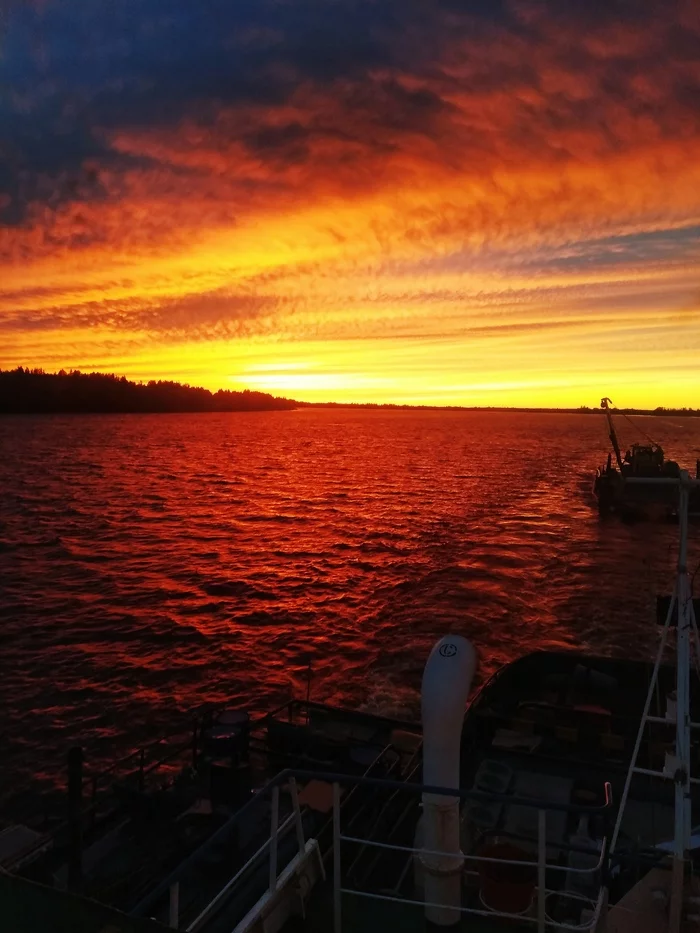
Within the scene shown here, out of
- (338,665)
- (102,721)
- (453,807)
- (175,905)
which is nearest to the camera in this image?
(175,905)

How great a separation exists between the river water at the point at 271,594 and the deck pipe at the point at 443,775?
60.9 feet

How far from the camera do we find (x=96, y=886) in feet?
44.9

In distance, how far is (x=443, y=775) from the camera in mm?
8344

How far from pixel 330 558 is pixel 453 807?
1867 inches

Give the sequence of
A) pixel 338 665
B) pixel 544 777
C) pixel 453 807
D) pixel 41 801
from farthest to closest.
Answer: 1. pixel 338 665
2. pixel 41 801
3. pixel 544 777
4. pixel 453 807

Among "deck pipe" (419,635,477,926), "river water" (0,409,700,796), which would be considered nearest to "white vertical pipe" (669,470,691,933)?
"deck pipe" (419,635,477,926)

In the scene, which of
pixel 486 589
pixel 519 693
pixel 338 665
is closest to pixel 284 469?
pixel 486 589

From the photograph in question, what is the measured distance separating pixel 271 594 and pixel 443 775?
37.1 meters

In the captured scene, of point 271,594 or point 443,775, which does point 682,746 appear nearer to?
point 443,775

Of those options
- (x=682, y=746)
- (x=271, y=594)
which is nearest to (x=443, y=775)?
(x=682, y=746)

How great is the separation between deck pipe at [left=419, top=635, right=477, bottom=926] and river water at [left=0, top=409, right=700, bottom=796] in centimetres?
1857

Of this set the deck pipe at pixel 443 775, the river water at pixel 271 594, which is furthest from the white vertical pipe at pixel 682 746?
the river water at pixel 271 594

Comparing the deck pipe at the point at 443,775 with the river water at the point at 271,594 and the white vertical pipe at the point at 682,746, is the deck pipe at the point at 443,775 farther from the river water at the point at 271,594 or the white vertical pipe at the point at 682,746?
the river water at the point at 271,594

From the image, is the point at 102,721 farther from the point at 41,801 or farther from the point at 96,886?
the point at 96,886
